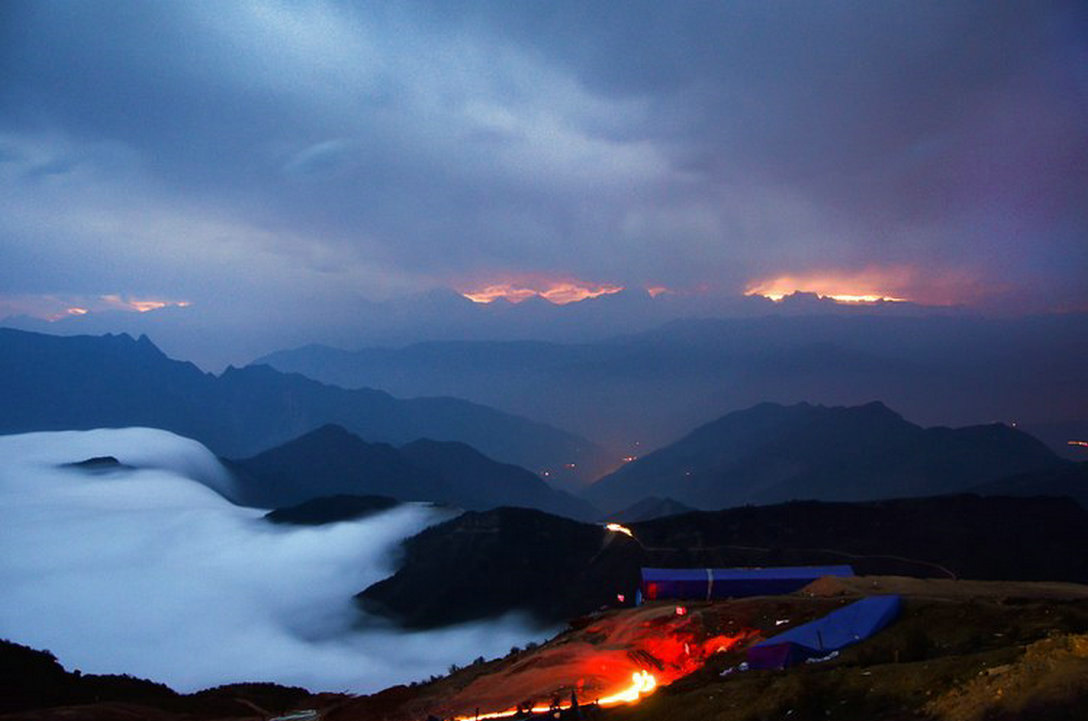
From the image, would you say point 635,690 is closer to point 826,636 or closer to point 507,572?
point 826,636

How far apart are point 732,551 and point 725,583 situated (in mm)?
31819

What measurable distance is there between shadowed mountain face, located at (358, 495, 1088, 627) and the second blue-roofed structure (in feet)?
73.7

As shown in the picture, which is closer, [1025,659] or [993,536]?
[1025,659]

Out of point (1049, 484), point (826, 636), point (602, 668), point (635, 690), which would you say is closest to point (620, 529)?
point (602, 668)

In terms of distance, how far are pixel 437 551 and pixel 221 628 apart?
26.3m

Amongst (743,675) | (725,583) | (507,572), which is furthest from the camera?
(507,572)

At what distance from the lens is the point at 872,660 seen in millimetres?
15672

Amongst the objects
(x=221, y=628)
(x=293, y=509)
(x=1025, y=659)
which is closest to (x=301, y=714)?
(x=1025, y=659)

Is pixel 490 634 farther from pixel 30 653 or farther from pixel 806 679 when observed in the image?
pixel 806 679

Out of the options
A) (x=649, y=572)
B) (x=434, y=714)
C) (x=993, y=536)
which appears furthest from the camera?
(x=993, y=536)

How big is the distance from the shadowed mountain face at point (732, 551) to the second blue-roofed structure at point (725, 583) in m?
22.5

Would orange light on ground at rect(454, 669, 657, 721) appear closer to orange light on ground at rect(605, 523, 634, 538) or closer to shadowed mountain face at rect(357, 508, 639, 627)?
shadowed mountain face at rect(357, 508, 639, 627)

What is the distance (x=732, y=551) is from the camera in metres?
68.9

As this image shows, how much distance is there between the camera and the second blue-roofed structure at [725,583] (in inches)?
1533
